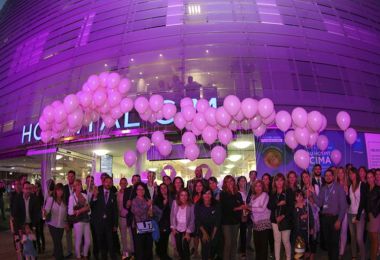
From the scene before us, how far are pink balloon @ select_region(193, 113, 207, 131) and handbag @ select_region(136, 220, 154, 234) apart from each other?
→ 3.71 metres

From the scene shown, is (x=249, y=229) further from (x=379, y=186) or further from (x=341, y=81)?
(x=341, y=81)

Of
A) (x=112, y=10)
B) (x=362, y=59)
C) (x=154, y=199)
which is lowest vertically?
(x=154, y=199)

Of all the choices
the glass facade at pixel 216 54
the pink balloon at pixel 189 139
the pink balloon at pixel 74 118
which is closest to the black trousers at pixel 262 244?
the pink balloon at pixel 189 139

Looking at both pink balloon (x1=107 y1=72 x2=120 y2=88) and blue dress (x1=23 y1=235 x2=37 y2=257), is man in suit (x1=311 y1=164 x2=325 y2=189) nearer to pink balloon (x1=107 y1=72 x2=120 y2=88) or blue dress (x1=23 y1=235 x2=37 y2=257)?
pink balloon (x1=107 y1=72 x2=120 y2=88)

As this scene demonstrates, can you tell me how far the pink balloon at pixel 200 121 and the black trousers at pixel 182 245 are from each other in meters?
3.57

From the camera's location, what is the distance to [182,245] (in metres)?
7.57

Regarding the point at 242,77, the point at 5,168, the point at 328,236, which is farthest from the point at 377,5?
the point at 5,168

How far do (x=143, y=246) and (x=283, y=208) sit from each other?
2703mm

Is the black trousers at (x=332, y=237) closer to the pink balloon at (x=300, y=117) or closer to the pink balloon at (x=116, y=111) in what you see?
the pink balloon at (x=300, y=117)

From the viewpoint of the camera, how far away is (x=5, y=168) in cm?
2805

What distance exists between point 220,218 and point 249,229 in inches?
88.7

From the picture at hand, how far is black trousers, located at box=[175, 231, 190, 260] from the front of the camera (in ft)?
24.6

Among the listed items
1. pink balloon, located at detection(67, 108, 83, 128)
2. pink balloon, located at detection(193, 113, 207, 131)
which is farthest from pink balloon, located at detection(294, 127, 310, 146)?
pink balloon, located at detection(67, 108, 83, 128)

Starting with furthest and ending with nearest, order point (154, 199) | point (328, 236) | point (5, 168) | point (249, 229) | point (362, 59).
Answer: point (5, 168)
point (362, 59)
point (249, 229)
point (154, 199)
point (328, 236)
